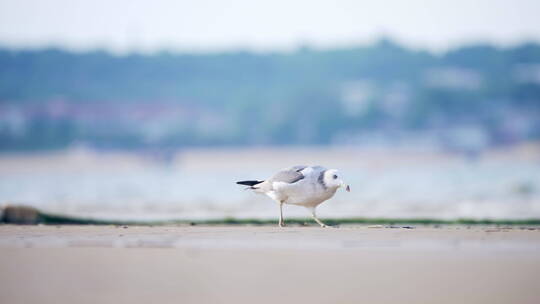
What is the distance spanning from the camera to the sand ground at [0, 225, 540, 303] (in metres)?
6.53

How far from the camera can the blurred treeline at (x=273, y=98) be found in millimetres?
102562

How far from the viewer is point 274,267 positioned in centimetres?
754

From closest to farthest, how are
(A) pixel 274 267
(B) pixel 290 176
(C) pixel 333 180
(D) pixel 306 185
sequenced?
(A) pixel 274 267, (C) pixel 333 180, (D) pixel 306 185, (B) pixel 290 176

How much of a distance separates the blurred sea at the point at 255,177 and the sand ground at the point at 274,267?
673 cm

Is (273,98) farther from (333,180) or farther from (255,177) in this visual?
(333,180)

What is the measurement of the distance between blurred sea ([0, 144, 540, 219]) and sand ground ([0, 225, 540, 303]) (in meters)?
6.73

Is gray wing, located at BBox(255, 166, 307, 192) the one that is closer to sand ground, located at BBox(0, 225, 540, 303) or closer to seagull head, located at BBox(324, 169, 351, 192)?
seagull head, located at BBox(324, 169, 351, 192)

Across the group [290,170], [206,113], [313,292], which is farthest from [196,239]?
[206,113]

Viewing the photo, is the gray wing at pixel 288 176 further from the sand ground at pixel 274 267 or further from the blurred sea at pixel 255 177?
the blurred sea at pixel 255 177

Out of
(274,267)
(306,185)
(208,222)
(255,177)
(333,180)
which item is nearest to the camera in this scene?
(274,267)

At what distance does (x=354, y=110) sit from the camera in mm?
111062

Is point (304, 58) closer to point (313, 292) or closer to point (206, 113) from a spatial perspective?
point (206, 113)

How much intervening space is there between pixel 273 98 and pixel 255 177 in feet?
234

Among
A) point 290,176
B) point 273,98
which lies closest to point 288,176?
point 290,176
